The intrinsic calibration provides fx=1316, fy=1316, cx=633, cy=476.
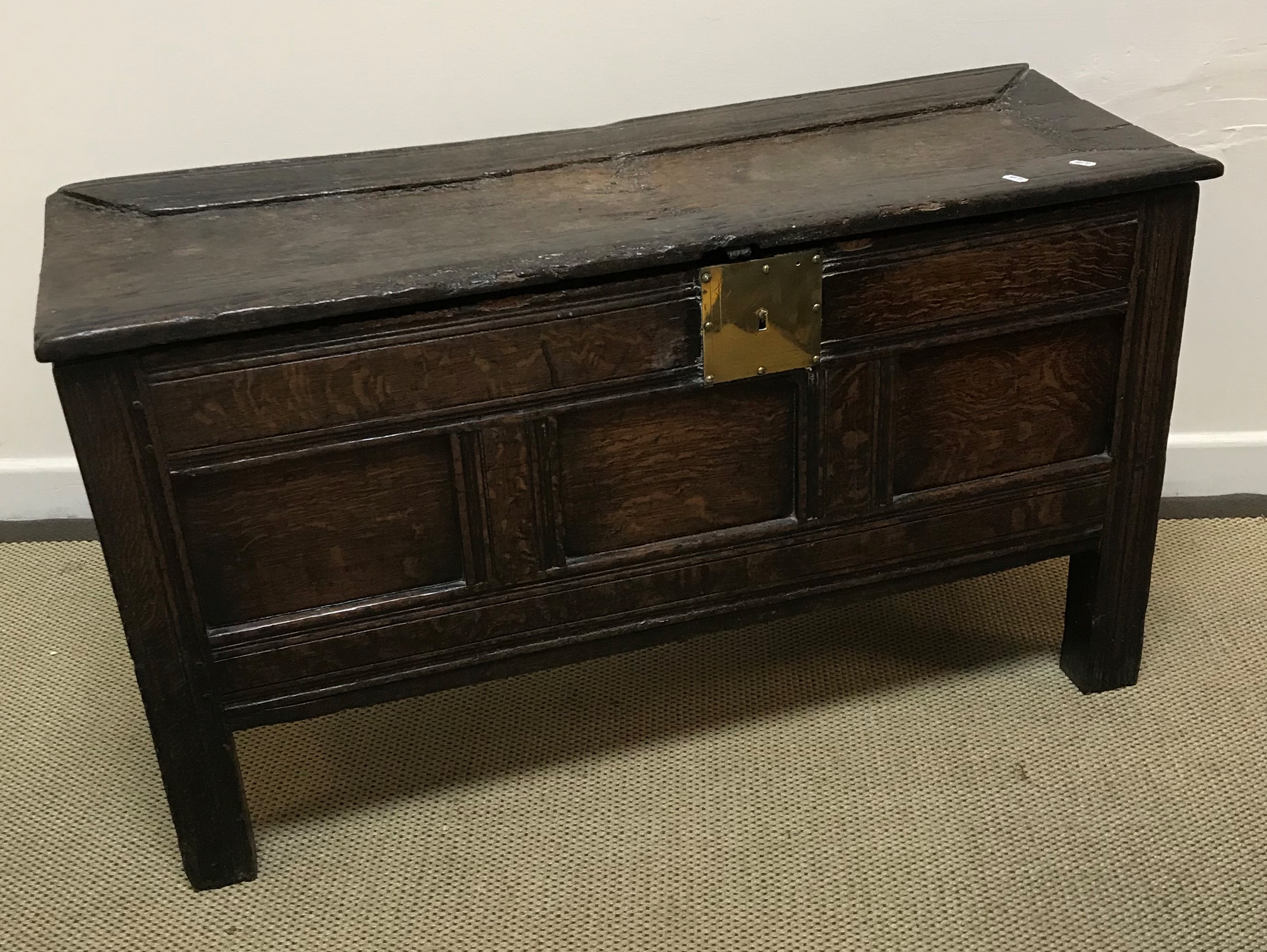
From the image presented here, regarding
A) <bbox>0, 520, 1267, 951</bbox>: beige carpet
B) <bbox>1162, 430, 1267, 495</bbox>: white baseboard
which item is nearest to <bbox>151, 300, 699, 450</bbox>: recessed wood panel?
<bbox>0, 520, 1267, 951</bbox>: beige carpet

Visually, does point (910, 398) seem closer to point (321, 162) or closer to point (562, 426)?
point (562, 426)

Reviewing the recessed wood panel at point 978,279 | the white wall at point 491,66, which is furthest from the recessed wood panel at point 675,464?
the white wall at point 491,66

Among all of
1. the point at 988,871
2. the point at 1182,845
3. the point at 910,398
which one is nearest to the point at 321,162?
the point at 910,398

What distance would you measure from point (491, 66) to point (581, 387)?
25.4 inches

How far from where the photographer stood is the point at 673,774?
1.68 m

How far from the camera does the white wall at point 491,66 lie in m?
1.79

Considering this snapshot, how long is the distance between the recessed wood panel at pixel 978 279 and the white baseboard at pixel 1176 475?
0.75 meters

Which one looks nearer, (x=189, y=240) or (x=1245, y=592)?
(x=189, y=240)

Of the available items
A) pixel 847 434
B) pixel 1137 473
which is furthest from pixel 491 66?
pixel 1137 473

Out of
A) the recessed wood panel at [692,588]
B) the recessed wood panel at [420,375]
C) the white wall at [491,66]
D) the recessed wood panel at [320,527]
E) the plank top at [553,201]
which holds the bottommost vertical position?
the recessed wood panel at [692,588]

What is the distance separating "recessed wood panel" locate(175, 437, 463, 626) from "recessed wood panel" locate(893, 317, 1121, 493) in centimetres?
55

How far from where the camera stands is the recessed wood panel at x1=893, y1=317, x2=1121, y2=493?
154cm

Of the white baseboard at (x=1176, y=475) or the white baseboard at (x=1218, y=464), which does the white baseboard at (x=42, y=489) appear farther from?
the white baseboard at (x=1218, y=464)

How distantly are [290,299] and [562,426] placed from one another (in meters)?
0.32
